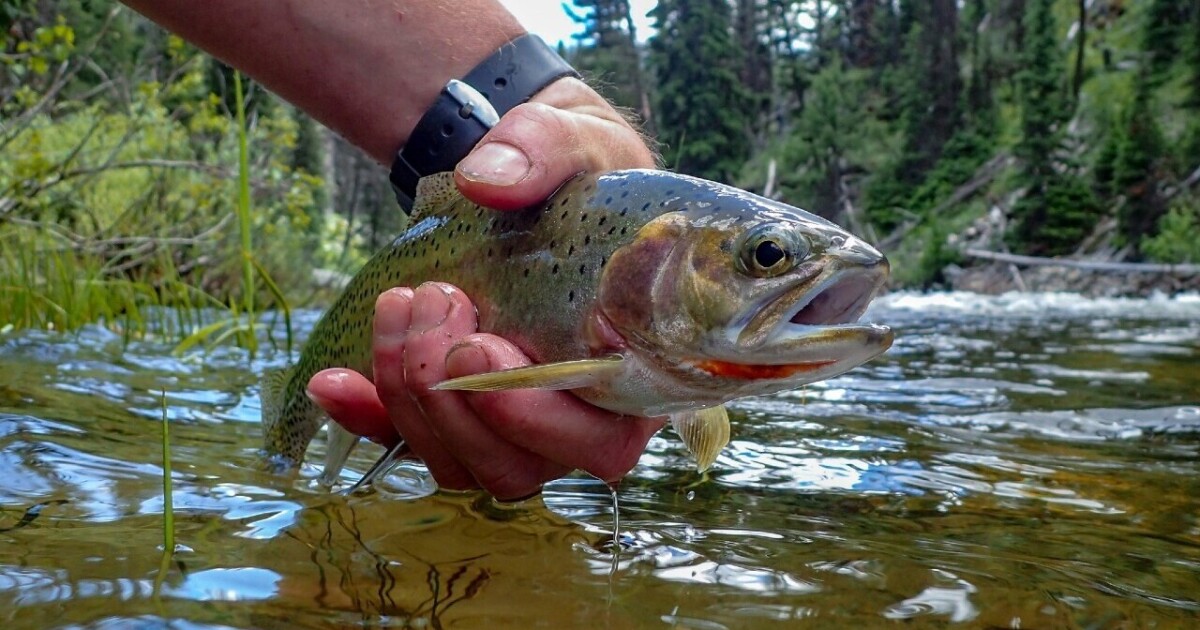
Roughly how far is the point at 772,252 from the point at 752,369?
210 mm

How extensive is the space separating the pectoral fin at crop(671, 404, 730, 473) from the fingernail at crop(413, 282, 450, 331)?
58 centimetres

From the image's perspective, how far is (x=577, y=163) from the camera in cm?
198

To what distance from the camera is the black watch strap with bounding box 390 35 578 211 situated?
2201mm

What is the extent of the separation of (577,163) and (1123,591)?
1.36m

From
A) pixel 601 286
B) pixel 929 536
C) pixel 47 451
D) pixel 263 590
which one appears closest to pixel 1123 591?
pixel 929 536

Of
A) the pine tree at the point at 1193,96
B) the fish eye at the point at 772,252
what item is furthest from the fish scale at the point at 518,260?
the pine tree at the point at 1193,96

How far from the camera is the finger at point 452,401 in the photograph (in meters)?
1.86

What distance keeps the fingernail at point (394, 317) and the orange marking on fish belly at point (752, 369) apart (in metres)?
0.65

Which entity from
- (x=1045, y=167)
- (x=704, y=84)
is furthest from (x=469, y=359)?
(x=704, y=84)

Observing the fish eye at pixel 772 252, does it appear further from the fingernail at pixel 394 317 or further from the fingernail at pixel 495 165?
the fingernail at pixel 394 317

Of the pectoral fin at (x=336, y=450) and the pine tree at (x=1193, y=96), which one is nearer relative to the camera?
the pectoral fin at (x=336, y=450)

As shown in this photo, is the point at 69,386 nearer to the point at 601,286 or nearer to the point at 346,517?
the point at 346,517

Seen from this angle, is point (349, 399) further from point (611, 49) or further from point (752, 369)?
point (611, 49)

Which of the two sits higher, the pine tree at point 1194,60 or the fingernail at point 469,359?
the pine tree at point 1194,60
